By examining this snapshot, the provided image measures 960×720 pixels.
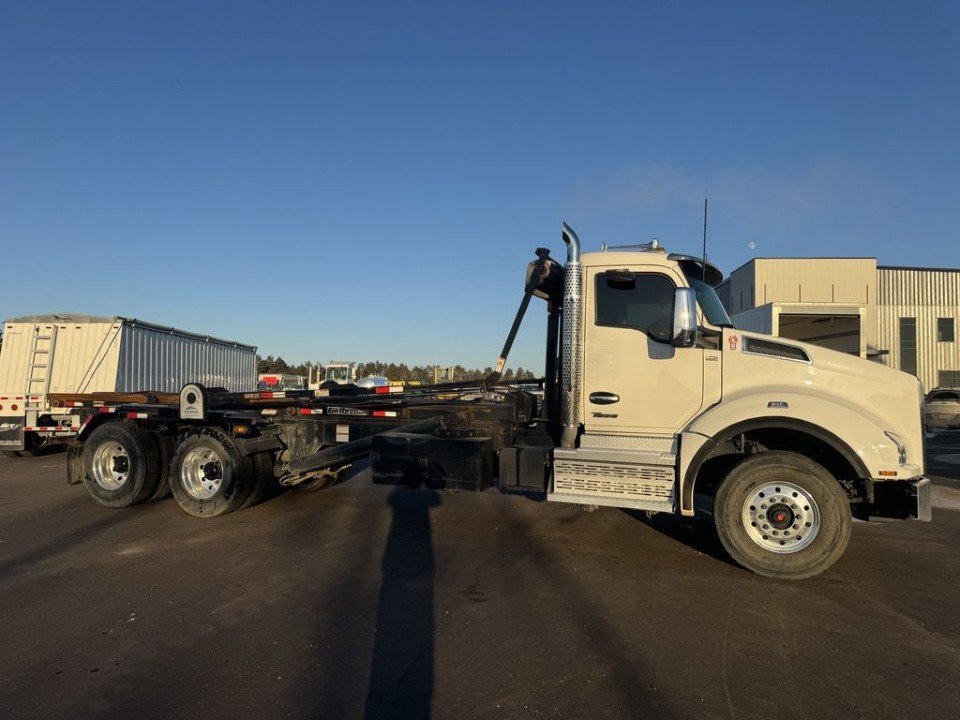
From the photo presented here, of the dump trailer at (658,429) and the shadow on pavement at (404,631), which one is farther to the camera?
the dump trailer at (658,429)

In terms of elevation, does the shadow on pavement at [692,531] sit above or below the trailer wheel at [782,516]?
below

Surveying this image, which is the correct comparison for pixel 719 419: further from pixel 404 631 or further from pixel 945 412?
pixel 945 412

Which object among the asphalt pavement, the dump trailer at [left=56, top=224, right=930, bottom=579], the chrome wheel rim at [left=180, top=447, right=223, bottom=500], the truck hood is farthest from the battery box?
the truck hood

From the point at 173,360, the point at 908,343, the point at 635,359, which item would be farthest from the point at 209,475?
the point at 908,343

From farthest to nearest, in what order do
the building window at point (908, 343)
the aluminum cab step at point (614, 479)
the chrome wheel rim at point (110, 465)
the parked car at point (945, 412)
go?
the building window at point (908, 343)
the parked car at point (945, 412)
the chrome wheel rim at point (110, 465)
the aluminum cab step at point (614, 479)

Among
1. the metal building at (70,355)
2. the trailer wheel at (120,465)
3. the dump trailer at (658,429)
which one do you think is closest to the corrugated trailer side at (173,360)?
the metal building at (70,355)

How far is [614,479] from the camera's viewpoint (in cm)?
584

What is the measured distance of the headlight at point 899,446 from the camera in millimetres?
5266

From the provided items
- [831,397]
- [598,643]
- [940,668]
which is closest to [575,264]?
[831,397]

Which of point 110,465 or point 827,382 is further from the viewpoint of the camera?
point 110,465

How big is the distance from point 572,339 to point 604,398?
649mm

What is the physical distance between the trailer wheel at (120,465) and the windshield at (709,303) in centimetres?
685

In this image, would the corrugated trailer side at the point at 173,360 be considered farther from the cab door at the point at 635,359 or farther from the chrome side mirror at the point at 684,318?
the chrome side mirror at the point at 684,318

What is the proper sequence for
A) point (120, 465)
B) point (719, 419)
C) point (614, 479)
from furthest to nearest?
point (120, 465) → point (614, 479) → point (719, 419)
